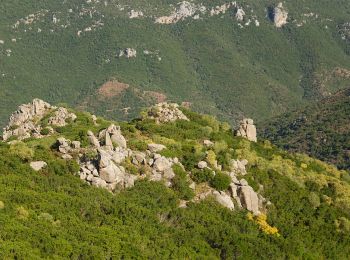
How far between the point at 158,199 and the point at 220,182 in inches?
340

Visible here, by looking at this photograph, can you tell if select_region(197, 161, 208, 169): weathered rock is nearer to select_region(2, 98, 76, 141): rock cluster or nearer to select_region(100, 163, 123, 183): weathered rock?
select_region(100, 163, 123, 183): weathered rock

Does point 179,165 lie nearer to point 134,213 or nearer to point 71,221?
point 134,213

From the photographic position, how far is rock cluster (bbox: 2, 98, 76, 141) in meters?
110

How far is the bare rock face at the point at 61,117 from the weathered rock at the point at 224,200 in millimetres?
35374

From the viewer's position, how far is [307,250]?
270ft

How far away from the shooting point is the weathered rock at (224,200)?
8569cm

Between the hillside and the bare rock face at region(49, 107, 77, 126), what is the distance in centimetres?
616

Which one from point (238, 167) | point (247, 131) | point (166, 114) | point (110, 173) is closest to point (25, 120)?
point (166, 114)

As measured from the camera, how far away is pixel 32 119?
12362 cm

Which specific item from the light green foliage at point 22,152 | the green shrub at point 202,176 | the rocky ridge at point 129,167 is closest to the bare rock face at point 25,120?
the light green foliage at point 22,152

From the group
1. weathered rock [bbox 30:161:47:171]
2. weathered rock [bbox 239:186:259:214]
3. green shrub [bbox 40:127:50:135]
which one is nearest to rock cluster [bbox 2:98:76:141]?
green shrub [bbox 40:127:50:135]

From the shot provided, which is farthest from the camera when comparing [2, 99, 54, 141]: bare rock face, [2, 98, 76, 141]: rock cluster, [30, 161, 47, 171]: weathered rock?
[2, 99, 54, 141]: bare rock face

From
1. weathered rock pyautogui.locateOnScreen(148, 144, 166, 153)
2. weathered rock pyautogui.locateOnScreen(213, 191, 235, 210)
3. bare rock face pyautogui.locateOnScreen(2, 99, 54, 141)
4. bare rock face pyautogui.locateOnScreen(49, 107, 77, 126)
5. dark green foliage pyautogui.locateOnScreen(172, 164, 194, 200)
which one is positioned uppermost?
weathered rock pyautogui.locateOnScreen(148, 144, 166, 153)

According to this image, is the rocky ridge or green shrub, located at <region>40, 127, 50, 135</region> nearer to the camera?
the rocky ridge
